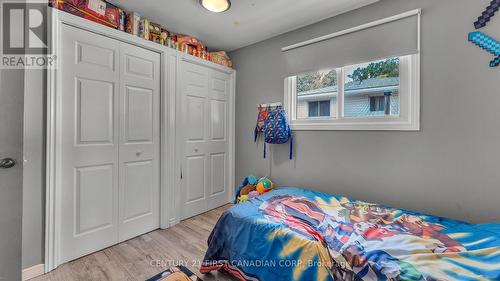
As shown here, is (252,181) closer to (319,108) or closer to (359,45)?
(319,108)

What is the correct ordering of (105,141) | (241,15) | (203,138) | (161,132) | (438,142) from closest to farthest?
(438,142) < (105,141) < (241,15) < (161,132) < (203,138)

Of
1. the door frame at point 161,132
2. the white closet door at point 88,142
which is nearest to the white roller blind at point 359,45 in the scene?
the door frame at point 161,132

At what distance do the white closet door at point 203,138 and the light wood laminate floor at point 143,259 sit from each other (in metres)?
0.46

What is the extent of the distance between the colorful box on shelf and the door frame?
0.05m

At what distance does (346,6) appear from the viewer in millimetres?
2064

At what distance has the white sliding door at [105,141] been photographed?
182 cm

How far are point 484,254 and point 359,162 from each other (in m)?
1.09

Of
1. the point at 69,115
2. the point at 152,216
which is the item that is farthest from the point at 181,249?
the point at 69,115

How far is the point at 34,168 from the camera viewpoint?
1649mm

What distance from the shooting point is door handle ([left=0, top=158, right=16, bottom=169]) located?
1.27m

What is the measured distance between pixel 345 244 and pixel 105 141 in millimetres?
2158

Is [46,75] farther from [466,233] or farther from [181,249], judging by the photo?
[466,233]

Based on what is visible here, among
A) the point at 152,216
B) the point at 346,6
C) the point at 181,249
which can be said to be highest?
the point at 346,6

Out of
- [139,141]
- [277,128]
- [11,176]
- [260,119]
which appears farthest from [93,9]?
[277,128]
